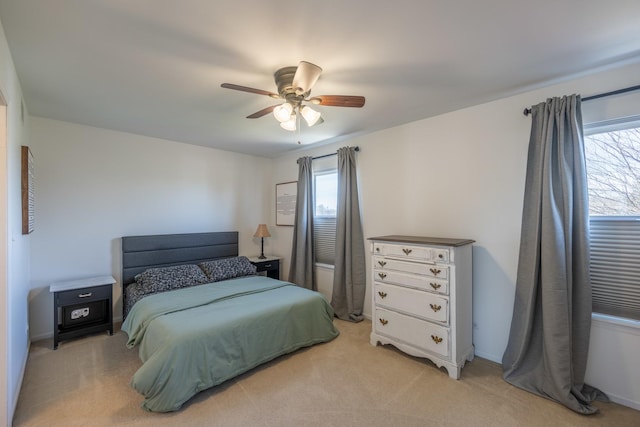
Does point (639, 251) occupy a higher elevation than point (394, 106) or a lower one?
lower

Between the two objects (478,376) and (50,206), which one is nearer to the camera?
(478,376)

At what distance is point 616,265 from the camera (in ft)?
7.16

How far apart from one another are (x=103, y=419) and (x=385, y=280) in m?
2.52

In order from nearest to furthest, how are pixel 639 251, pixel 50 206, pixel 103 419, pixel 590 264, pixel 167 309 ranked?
pixel 103 419 < pixel 639 251 < pixel 590 264 < pixel 167 309 < pixel 50 206

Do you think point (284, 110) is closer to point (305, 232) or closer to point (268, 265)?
point (305, 232)

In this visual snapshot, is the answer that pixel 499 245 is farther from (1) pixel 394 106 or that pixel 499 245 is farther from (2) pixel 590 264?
(1) pixel 394 106

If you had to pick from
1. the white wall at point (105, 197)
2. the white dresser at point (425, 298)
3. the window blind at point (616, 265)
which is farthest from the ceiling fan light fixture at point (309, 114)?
the white wall at point (105, 197)

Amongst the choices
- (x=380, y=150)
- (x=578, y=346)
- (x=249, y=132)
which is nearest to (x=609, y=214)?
(x=578, y=346)

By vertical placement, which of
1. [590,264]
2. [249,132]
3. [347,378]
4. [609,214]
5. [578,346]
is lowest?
[347,378]

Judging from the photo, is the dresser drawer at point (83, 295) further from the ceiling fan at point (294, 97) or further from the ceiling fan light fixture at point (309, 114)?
the ceiling fan light fixture at point (309, 114)

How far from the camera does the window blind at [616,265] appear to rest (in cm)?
212

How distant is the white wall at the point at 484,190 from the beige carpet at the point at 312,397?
0.38m

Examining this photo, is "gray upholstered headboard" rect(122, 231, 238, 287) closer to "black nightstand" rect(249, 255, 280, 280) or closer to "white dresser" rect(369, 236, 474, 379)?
"black nightstand" rect(249, 255, 280, 280)

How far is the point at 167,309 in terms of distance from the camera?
2633mm
